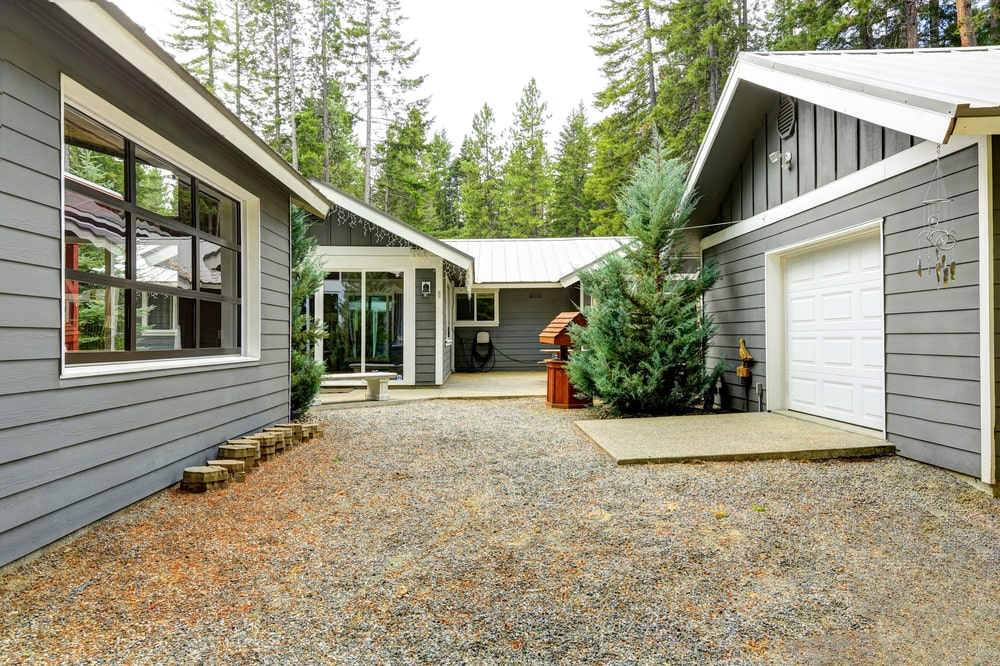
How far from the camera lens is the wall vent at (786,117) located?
5.87 meters

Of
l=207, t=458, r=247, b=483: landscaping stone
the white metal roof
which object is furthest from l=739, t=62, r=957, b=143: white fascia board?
the white metal roof

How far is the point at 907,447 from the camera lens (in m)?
4.31

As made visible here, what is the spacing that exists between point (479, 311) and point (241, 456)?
9.86 meters

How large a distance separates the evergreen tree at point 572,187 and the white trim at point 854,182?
17834 millimetres

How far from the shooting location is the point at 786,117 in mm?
5973

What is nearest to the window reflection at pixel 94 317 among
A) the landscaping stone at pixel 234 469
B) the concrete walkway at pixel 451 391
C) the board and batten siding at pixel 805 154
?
the landscaping stone at pixel 234 469

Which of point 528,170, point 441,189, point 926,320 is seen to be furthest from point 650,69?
point 926,320

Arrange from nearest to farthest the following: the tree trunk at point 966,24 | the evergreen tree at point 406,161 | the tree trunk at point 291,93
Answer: the tree trunk at point 966,24 < the tree trunk at point 291,93 < the evergreen tree at point 406,161

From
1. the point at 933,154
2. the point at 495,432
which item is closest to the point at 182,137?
the point at 495,432

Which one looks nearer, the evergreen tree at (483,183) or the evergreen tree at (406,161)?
the evergreen tree at (406,161)

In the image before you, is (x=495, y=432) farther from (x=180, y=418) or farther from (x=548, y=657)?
(x=548, y=657)

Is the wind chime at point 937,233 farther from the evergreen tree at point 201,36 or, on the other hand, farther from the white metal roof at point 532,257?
the evergreen tree at point 201,36

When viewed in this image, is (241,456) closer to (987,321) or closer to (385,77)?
(987,321)

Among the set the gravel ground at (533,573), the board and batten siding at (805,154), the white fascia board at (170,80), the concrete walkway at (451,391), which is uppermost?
the board and batten siding at (805,154)
